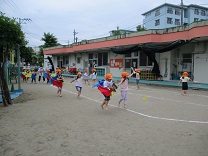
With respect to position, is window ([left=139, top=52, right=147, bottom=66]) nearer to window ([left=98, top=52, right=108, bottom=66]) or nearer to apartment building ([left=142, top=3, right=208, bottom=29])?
window ([left=98, top=52, right=108, bottom=66])

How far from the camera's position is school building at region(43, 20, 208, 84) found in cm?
1487

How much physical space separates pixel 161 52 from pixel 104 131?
1295cm

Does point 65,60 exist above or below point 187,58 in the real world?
above

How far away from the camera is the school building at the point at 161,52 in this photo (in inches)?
585

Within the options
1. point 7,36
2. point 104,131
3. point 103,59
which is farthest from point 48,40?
point 104,131

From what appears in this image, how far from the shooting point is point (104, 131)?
5.20 m

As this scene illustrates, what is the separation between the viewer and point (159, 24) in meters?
49.8

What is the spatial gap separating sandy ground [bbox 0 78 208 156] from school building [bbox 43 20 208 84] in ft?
26.6

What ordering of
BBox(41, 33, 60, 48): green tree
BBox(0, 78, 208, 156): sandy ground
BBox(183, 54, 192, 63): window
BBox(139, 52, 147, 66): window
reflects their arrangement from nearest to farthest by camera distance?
1. BBox(0, 78, 208, 156): sandy ground
2. BBox(183, 54, 192, 63): window
3. BBox(139, 52, 147, 66): window
4. BBox(41, 33, 60, 48): green tree

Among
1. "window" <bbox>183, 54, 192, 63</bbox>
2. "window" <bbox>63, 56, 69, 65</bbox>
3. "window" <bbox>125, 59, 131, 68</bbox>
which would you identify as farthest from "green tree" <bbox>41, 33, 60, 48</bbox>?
"window" <bbox>183, 54, 192, 63</bbox>

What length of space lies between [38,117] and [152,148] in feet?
13.6

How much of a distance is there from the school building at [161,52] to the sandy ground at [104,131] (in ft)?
26.6

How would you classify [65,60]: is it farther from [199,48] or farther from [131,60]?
[199,48]

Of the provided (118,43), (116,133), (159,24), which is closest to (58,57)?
(118,43)
